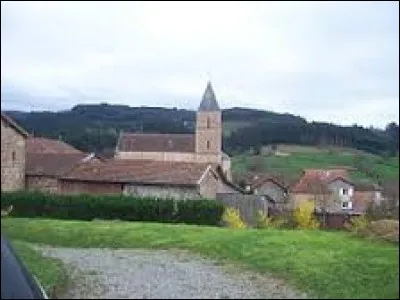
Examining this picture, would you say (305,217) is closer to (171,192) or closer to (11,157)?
(171,192)

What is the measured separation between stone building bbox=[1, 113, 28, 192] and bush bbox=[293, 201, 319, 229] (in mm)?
25985

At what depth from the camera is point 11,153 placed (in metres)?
3.48

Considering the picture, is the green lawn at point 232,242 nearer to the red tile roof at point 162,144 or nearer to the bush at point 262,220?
the bush at point 262,220

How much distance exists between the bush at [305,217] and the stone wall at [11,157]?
25985 mm

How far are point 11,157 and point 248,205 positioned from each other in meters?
30.2

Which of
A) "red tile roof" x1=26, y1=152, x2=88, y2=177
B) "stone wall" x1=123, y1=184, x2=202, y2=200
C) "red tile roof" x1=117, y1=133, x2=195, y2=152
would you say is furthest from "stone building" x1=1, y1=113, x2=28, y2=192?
"red tile roof" x1=117, y1=133, x2=195, y2=152

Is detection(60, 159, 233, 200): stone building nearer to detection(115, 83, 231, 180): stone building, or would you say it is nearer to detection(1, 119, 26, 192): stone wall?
detection(1, 119, 26, 192): stone wall

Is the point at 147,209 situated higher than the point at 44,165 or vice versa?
the point at 44,165

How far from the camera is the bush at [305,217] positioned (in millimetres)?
29516

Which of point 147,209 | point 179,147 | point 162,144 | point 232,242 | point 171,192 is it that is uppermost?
point 162,144

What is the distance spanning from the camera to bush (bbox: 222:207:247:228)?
28969 millimetres

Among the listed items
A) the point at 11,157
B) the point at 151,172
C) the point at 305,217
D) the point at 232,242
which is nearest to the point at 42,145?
the point at 232,242

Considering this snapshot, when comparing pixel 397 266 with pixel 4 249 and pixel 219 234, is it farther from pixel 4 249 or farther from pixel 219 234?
pixel 219 234

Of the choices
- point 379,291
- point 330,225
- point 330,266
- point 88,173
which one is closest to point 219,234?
point 88,173
